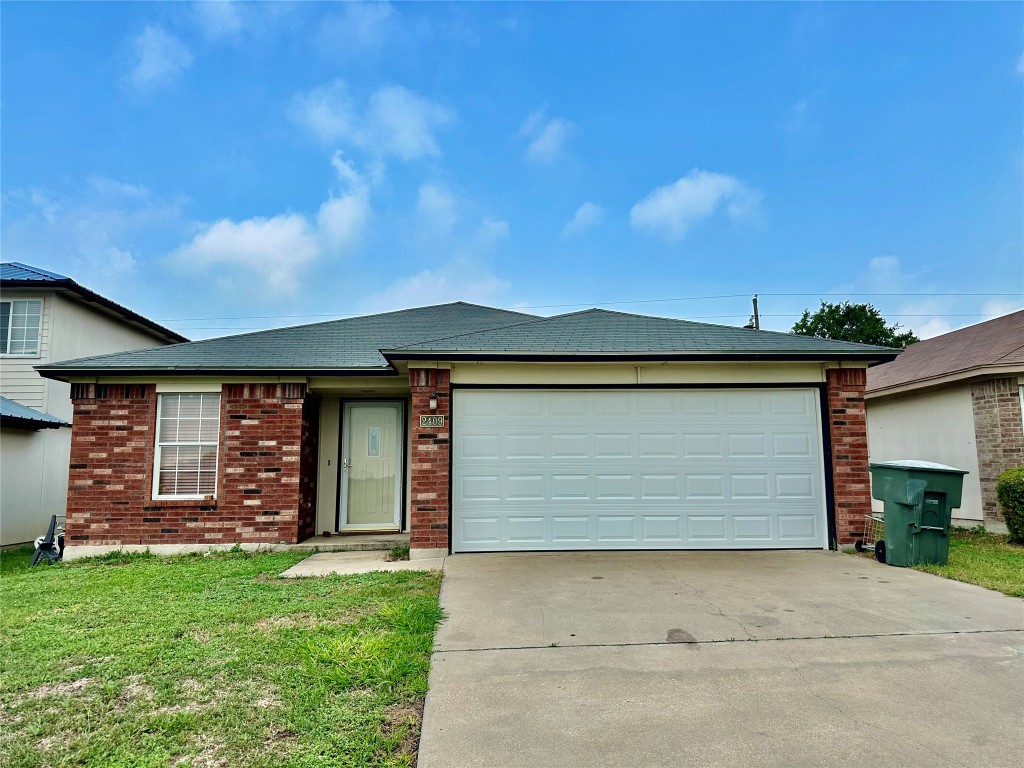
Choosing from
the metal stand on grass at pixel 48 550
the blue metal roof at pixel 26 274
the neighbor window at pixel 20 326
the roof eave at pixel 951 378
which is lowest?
the metal stand on grass at pixel 48 550

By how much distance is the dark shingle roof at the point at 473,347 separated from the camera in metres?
7.55

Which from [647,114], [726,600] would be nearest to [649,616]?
[726,600]

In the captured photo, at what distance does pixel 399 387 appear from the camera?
9211 millimetres

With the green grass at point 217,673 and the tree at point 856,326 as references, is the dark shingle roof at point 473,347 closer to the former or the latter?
the green grass at point 217,673

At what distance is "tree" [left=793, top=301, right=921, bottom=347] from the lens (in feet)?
105

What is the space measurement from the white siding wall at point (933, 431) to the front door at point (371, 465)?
29.6 feet

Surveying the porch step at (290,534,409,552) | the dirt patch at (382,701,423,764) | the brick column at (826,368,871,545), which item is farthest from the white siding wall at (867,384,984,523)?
the dirt patch at (382,701,423,764)

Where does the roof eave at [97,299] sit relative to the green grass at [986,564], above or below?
above

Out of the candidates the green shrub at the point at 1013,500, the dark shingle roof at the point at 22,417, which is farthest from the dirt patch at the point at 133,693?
the green shrub at the point at 1013,500

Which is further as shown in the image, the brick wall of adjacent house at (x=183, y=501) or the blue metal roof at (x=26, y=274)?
the blue metal roof at (x=26, y=274)

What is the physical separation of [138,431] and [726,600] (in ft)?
27.6

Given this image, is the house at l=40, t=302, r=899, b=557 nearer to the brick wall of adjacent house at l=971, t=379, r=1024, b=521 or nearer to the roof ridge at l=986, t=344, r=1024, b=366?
the roof ridge at l=986, t=344, r=1024, b=366

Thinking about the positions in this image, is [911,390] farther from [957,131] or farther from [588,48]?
[588,48]

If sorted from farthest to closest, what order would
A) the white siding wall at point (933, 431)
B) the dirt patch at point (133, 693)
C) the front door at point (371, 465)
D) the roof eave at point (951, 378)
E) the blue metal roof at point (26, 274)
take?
the blue metal roof at point (26, 274) < the white siding wall at point (933, 431) < the front door at point (371, 465) < the roof eave at point (951, 378) < the dirt patch at point (133, 693)
